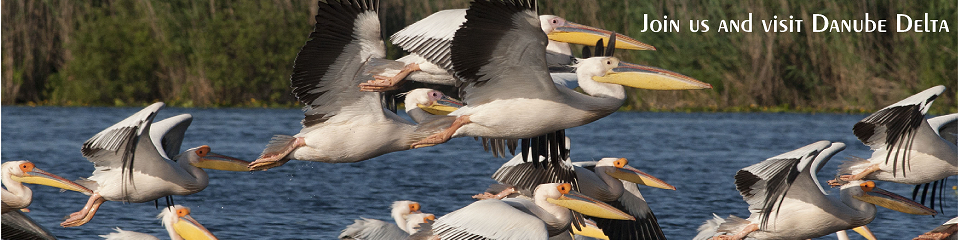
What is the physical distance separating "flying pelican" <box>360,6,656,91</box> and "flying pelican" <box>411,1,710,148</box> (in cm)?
28

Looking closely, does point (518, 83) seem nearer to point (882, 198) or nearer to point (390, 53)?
point (882, 198)

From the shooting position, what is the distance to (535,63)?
5.01 m

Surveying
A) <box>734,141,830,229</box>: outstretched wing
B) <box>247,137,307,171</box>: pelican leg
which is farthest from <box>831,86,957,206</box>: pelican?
<box>247,137,307,171</box>: pelican leg

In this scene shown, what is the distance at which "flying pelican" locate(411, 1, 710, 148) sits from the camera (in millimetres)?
4816

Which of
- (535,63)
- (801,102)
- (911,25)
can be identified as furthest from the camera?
(801,102)

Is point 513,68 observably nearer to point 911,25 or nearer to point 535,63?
point 535,63

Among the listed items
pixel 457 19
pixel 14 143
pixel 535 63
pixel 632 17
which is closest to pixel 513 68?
pixel 535 63

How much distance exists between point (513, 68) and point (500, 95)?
23cm

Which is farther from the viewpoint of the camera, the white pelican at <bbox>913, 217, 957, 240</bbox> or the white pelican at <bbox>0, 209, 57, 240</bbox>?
the white pelican at <bbox>913, 217, 957, 240</bbox>

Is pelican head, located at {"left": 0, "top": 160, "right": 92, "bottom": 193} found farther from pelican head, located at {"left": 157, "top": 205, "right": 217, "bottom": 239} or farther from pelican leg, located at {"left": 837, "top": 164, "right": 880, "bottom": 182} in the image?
pelican leg, located at {"left": 837, "top": 164, "right": 880, "bottom": 182}

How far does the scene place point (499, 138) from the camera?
549 cm

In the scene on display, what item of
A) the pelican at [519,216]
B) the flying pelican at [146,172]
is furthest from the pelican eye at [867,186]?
the flying pelican at [146,172]

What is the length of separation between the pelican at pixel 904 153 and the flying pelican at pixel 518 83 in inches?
63.2

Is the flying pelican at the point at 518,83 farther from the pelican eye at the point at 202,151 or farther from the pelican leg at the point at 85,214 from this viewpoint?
the pelican leg at the point at 85,214
